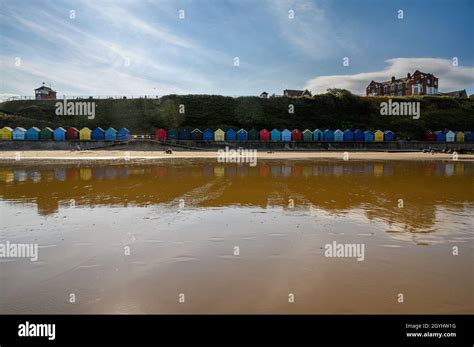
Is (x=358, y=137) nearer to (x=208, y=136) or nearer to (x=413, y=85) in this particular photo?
(x=208, y=136)

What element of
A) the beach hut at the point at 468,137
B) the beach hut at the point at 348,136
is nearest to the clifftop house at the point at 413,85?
the beach hut at the point at 468,137

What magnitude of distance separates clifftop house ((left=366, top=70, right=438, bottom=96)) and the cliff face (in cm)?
2476

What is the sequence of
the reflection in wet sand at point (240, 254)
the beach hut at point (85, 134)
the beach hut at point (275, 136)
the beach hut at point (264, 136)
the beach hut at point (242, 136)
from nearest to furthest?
the reflection in wet sand at point (240, 254) < the beach hut at point (85, 134) < the beach hut at point (242, 136) < the beach hut at point (264, 136) < the beach hut at point (275, 136)

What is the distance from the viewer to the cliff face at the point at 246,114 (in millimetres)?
91188

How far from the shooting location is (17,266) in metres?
6.96

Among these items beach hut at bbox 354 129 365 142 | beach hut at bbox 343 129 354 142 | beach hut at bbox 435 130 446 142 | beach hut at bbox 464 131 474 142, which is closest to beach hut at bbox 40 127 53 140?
beach hut at bbox 343 129 354 142

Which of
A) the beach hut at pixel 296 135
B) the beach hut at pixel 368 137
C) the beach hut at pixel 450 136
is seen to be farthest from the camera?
the beach hut at pixel 450 136

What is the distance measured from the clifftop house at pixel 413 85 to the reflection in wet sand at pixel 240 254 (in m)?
138

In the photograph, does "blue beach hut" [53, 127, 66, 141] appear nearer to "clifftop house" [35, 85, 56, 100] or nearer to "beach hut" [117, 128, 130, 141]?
"beach hut" [117, 128, 130, 141]

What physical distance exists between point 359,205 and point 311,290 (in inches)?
→ 339

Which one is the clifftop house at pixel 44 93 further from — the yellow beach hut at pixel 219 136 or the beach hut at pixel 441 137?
the beach hut at pixel 441 137

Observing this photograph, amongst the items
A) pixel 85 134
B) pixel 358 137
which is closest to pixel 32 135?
pixel 85 134

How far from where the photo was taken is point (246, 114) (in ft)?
319
